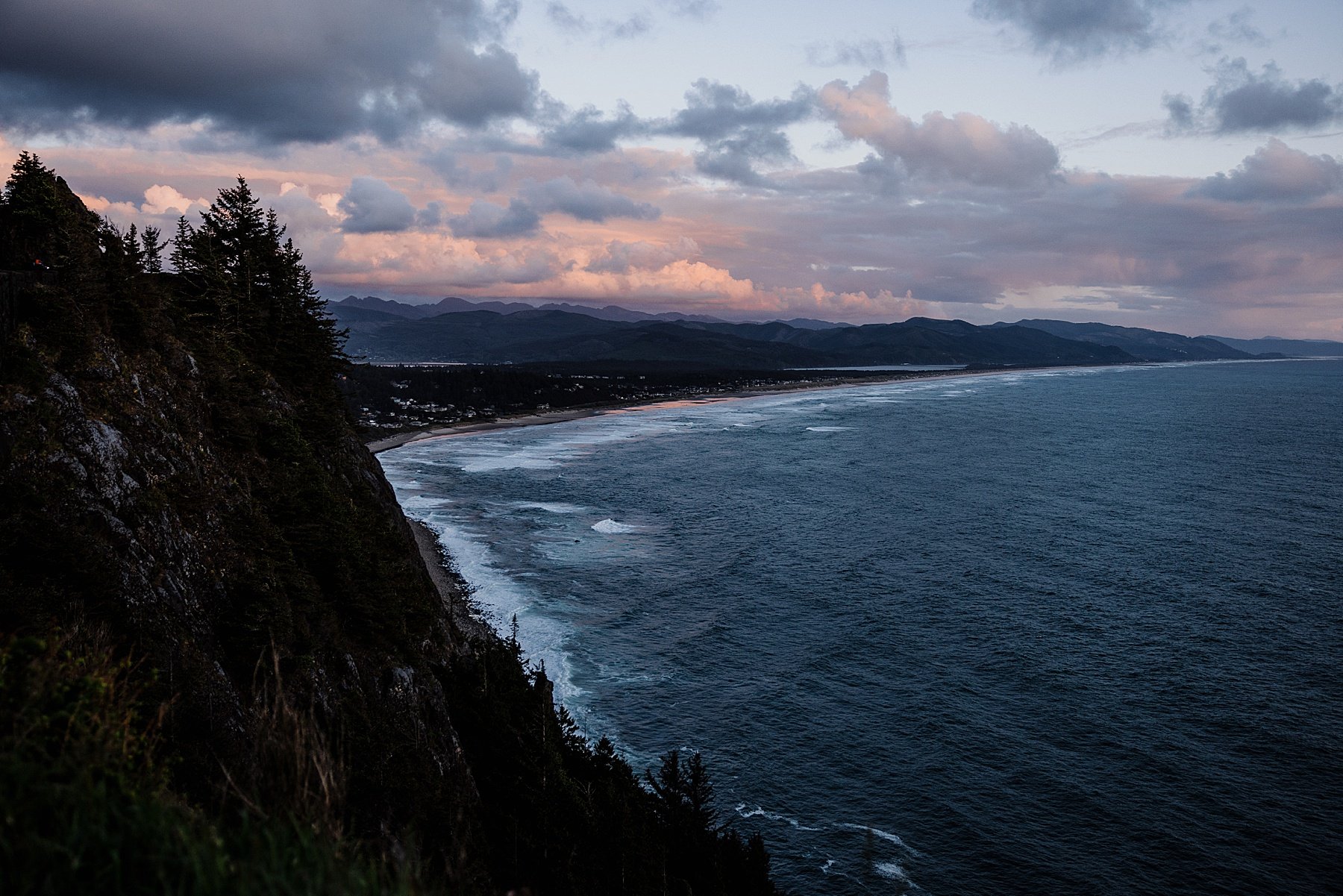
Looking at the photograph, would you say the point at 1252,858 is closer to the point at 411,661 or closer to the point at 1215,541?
the point at 411,661

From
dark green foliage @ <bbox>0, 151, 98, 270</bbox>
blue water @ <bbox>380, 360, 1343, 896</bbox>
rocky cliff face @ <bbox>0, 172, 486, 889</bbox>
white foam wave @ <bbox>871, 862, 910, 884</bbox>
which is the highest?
dark green foliage @ <bbox>0, 151, 98, 270</bbox>

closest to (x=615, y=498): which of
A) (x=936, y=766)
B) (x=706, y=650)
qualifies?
(x=706, y=650)

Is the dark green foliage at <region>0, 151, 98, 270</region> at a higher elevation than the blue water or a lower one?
higher

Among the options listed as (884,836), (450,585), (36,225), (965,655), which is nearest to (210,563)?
(36,225)

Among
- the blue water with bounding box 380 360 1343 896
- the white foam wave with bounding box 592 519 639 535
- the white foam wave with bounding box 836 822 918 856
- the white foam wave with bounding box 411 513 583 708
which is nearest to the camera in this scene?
the white foam wave with bounding box 836 822 918 856

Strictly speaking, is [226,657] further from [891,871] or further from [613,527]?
[613,527]

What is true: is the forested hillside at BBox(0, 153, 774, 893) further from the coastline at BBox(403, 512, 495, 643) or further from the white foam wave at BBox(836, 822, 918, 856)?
the coastline at BBox(403, 512, 495, 643)

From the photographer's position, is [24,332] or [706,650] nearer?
[24,332]

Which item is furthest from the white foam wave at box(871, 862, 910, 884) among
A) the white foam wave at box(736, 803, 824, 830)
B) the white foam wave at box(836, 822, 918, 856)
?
the white foam wave at box(736, 803, 824, 830)
